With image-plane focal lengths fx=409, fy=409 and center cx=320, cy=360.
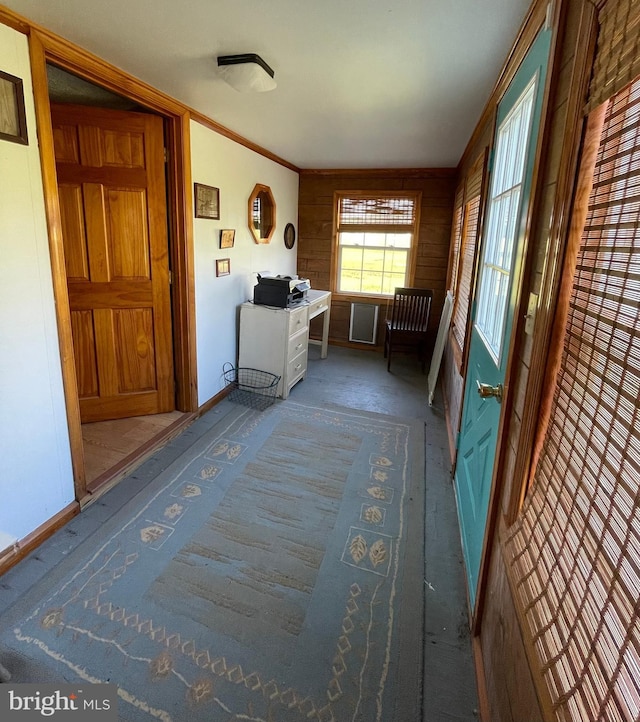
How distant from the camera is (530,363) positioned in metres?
1.11

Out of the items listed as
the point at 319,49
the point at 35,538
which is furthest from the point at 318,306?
the point at 35,538

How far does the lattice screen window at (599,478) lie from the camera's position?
2.01ft

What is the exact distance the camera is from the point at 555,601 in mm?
823

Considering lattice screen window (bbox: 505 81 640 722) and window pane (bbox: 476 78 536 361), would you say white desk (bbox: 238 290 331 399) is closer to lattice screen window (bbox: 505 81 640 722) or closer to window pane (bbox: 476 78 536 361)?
window pane (bbox: 476 78 536 361)

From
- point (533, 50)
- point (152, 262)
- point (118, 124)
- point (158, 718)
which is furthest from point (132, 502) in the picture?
point (533, 50)

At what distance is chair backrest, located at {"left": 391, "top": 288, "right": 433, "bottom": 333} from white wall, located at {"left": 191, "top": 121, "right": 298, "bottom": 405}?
4.97 feet

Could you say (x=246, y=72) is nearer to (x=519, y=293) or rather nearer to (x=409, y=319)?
(x=519, y=293)

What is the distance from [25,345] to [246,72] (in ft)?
5.19

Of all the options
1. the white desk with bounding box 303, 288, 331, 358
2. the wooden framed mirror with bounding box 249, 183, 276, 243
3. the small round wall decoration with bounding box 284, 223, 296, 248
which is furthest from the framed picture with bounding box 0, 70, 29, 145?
the small round wall decoration with bounding box 284, 223, 296, 248

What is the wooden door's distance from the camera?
253 cm

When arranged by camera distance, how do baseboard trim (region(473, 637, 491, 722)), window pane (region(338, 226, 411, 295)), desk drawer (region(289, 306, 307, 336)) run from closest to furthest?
baseboard trim (region(473, 637, 491, 722)) → desk drawer (region(289, 306, 307, 336)) → window pane (region(338, 226, 411, 295))

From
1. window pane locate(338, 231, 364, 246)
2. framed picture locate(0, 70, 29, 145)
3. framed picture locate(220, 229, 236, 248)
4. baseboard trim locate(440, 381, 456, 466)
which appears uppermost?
framed picture locate(0, 70, 29, 145)

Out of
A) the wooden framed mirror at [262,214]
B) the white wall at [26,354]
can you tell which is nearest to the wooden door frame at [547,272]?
the white wall at [26,354]

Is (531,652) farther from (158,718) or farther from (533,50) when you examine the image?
(533,50)
